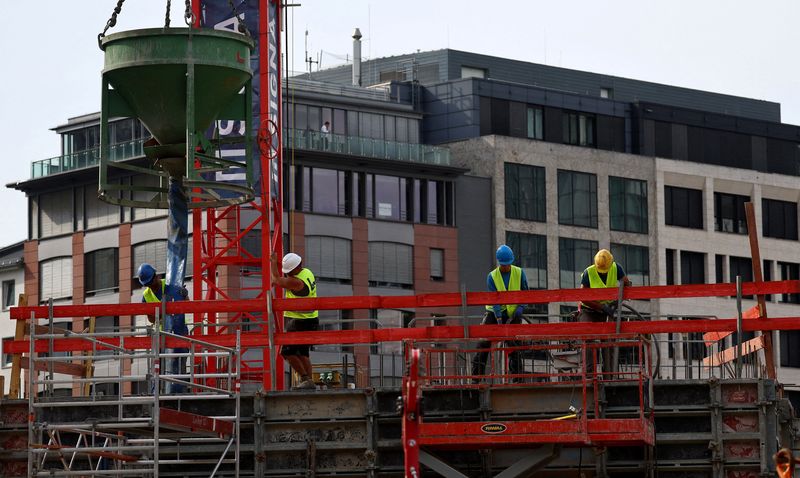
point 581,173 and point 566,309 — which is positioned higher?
point 581,173

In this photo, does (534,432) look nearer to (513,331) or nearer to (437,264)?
(513,331)

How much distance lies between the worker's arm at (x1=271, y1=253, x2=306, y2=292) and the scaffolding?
1.65m

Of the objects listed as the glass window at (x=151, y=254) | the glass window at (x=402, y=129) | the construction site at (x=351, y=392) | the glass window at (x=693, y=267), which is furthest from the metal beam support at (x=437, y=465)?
the glass window at (x=693, y=267)

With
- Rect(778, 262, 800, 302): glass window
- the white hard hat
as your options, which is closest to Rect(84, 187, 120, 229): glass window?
Rect(778, 262, 800, 302): glass window

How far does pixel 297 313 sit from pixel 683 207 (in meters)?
76.1

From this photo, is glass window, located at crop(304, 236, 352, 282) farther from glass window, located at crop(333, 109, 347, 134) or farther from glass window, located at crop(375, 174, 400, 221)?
glass window, located at crop(333, 109, 347, 134)

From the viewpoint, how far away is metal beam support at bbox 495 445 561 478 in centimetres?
2475

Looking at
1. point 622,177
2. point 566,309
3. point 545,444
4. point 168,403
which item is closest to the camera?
point 545,444

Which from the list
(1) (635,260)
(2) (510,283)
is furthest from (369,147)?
(2) (510,283)

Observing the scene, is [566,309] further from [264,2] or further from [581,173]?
[264,2]

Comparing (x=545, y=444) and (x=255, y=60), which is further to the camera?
(x=255, y=60)

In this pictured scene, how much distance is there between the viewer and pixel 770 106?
116938 mm

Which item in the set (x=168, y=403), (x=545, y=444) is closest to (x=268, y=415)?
(x=168, y=403)

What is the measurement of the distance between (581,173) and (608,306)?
7029 centimetres
